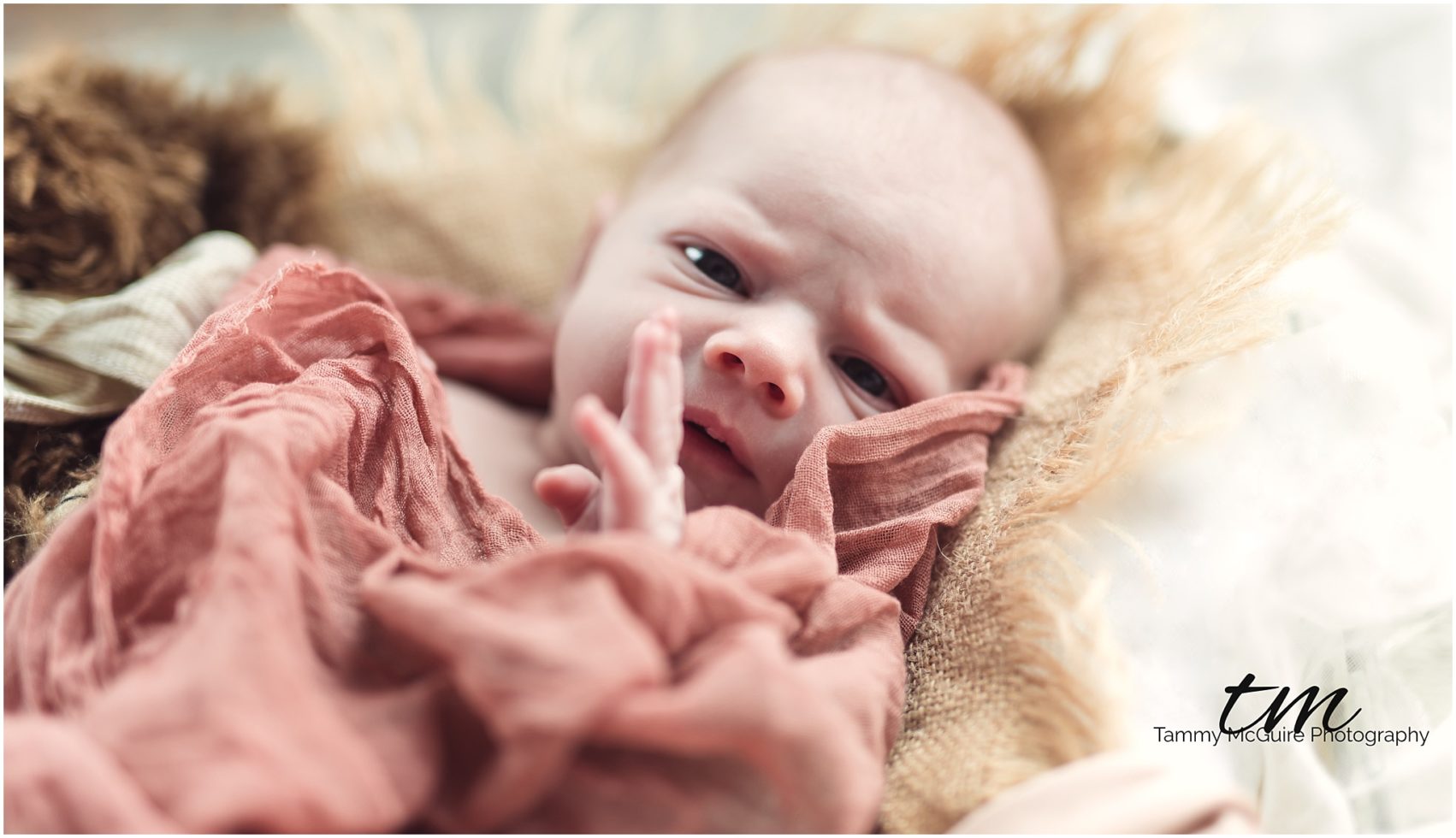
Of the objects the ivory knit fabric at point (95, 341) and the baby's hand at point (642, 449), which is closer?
the baby's hand at point (642, 449)

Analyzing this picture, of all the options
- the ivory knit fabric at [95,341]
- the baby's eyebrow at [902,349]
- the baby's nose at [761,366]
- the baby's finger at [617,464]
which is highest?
the baby's eyebrow at [902,349]

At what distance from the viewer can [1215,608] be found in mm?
893

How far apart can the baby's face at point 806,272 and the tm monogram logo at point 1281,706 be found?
395mm

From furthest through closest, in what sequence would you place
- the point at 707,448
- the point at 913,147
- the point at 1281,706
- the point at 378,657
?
the point at 913,147
the point at 707,448
the point at 1281,706
the point at 378,657

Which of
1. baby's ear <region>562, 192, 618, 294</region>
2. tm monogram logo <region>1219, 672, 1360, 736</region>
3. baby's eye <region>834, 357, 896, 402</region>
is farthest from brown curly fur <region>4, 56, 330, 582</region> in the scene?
tm monogram logo <region>1219, 672, 1360, 736</region>

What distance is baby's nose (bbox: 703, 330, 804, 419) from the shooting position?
3.10 feet

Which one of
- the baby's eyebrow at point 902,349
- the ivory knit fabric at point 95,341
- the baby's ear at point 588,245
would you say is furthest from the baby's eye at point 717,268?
the ivory knit fabric at point 95,341

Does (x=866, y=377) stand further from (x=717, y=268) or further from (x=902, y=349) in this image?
(x=717, y=268)

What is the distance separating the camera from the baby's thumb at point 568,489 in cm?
80

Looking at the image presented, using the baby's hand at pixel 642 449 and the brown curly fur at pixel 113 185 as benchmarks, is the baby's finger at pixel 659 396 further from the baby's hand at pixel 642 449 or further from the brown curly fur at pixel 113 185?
the brown curly fur at pixel 113 185

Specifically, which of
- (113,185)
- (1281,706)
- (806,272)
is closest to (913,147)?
(806,272)

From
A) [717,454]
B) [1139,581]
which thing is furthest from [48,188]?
[1139,581]

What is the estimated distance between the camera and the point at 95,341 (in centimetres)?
102

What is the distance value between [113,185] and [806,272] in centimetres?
73
